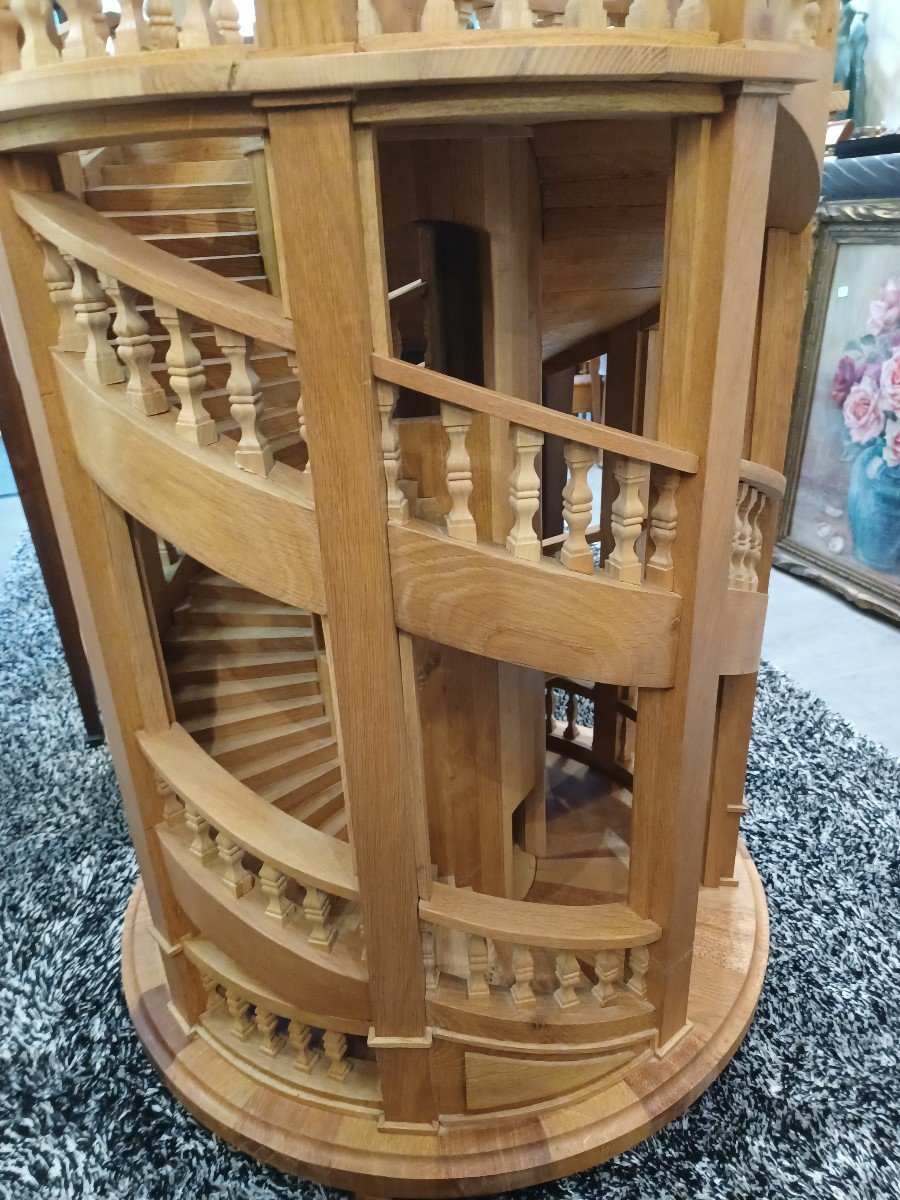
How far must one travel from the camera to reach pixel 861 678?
4.07 meters

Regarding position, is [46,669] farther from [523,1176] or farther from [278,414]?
[523,1176]

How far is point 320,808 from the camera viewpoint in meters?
2.54

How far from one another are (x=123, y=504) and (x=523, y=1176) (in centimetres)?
176

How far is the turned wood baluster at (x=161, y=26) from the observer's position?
54.1 inches

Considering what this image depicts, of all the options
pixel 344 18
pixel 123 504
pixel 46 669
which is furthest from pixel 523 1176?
pixel 46 669

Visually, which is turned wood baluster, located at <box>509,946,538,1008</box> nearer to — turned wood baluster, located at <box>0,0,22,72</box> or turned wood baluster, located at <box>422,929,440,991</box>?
turned wood baluster, located at <box>422,929,440,991</box>

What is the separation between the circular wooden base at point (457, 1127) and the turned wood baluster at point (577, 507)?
4.53ft

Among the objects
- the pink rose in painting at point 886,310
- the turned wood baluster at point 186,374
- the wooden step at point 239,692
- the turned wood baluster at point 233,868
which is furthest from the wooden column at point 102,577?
the pink rose in painting at point 886,310

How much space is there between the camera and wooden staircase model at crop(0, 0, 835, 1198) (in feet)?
4.03

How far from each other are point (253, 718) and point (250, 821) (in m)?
0.83

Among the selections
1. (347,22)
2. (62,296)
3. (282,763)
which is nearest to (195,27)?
(347,22)

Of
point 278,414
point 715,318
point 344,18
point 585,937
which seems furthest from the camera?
point 278,414

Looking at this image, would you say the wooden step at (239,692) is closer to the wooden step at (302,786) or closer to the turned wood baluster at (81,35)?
the wooden step at (302,786)

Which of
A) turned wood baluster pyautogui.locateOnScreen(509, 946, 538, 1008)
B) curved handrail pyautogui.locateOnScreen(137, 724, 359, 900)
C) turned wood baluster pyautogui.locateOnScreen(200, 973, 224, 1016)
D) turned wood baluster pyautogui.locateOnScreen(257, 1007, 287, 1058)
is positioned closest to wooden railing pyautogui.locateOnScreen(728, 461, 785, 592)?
turned wood baluster pyautogui.locateOnScreen(509, 946, 538, 1008)
